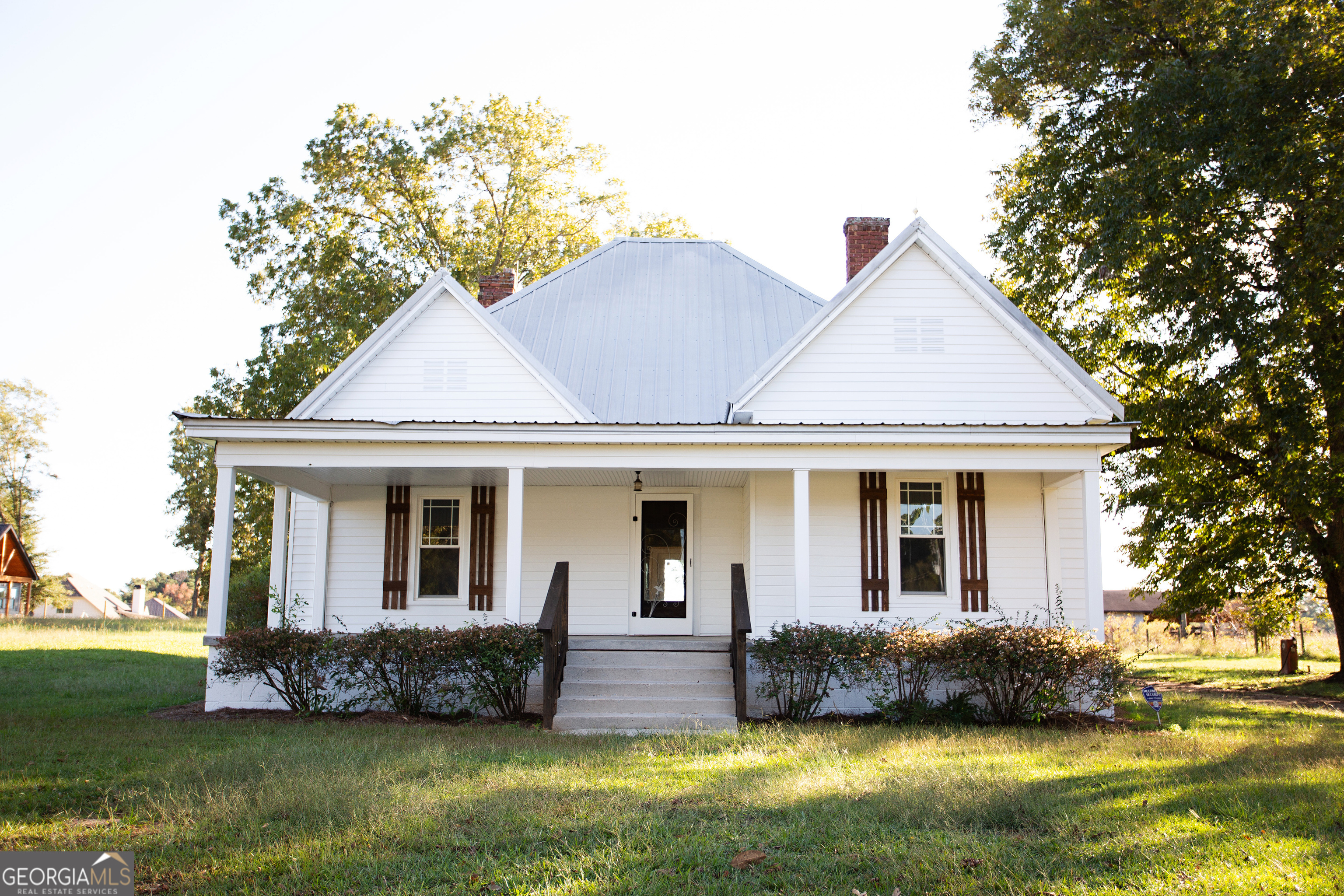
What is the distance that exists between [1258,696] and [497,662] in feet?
42.6

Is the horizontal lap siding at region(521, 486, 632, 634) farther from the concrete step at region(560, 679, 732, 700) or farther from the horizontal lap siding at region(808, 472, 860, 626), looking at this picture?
the horizontal lap siding at region(808, 472, 860, 626)

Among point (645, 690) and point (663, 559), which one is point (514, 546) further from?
point (663, 559)

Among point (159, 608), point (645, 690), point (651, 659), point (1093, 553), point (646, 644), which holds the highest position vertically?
point (1093, 553)

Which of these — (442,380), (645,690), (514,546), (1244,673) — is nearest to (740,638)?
(645,690)

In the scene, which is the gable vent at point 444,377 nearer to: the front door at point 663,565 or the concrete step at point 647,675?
the front door at point 663,565

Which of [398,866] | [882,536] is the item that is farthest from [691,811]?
[882,536]

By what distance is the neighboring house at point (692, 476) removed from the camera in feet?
38.2

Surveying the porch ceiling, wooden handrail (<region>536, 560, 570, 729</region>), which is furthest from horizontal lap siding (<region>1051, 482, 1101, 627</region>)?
wooden handrail (<region>536, 560, 570, 729</region>)

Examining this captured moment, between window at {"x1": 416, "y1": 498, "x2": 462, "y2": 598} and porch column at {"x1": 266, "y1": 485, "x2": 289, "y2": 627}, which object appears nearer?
porch column at {"x1": 266, "y1": 485, "x2": 289, "y2": 627}

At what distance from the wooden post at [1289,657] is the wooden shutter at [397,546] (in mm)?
18147

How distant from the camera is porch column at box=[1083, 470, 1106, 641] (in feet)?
37.8

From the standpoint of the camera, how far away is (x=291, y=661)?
11.4 metres

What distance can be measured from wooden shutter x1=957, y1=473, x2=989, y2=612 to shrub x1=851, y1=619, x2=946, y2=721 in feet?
5.70

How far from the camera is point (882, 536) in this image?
13078 millimetres
